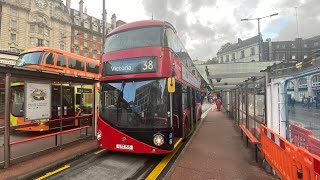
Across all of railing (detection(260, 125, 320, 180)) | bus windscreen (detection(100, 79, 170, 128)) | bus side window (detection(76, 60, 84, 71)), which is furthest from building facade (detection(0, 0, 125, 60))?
railing (detection(260, 125, 320, 180))

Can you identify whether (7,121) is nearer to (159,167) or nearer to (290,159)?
(159,167)

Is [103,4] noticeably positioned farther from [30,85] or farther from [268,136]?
[268,136]

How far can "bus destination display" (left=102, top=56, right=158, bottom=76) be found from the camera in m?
6.79

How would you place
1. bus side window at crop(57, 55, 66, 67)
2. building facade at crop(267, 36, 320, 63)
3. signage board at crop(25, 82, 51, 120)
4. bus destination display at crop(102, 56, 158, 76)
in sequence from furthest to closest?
building facade at crop(267, 36, 320, 63) → bus side window at crop(57, 55, 66, 67) → signage board at crop(25, 82, 51, 120) → bus destination display at crop(102, 56, 158, 76)

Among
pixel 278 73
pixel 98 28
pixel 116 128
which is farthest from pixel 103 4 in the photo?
pixel 98 28

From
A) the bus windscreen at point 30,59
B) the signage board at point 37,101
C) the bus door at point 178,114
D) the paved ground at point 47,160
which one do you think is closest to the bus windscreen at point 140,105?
the bus door at point 178,114

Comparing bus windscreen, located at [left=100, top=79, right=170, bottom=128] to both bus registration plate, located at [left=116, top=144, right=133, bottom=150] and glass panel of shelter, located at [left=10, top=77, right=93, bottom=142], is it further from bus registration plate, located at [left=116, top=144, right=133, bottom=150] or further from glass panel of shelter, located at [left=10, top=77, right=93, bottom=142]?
glass panel of shelter, located at [left=10, top=77, right=93, bottom=142]

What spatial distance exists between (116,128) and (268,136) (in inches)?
158

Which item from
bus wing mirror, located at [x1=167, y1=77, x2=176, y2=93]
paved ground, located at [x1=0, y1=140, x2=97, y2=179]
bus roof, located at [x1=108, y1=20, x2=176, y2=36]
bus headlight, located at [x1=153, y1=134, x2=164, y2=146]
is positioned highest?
bus roof, located at [x1=108, y1=20, x2=176, y2=36]

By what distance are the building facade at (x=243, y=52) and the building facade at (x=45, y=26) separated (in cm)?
4210

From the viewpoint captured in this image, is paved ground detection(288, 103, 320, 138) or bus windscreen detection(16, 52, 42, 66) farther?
bus windscreen detection(16, 52, 42, 66)

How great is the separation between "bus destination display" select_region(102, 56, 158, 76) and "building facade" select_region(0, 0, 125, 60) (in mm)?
31656

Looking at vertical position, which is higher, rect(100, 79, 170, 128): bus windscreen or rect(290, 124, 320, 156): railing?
rect(100, 79, 170, 128): bus windscreen

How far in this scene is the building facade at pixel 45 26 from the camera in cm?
4232
